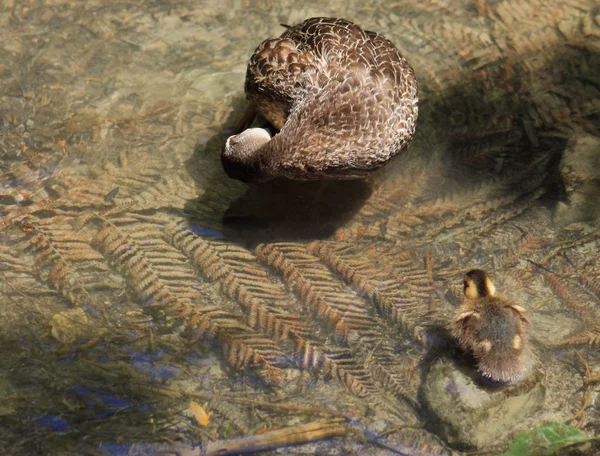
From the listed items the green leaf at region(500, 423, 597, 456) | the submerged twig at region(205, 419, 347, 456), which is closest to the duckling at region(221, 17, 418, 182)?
the submerged twig at region(205, 419, 347, 456)

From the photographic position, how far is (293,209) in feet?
16.7

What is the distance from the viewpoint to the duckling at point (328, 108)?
4.81 metres

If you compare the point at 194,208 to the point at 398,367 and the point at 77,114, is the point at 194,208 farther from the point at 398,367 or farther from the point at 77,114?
the point at 398,367

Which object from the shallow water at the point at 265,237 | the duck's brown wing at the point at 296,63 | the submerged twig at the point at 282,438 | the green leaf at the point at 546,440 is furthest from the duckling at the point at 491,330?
the duck's brown wing at the point at 296,63

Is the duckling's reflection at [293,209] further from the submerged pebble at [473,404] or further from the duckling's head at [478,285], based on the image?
the submerged pebble at [473,404]

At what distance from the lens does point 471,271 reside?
416 centimetres

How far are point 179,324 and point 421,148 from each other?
242 centimetres

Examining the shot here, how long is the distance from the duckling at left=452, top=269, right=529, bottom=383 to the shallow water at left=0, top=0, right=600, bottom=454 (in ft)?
0.41

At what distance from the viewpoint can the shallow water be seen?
381 cm

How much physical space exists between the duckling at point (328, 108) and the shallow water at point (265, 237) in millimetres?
382

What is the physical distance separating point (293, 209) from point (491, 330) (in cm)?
176

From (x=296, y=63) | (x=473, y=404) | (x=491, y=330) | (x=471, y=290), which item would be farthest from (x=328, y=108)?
(x=473, y=404)

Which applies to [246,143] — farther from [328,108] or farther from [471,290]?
[471,290]

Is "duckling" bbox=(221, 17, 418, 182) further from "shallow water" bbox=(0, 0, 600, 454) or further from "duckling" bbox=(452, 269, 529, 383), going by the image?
"duckling" bbox=(452, 269, 529, 383)
